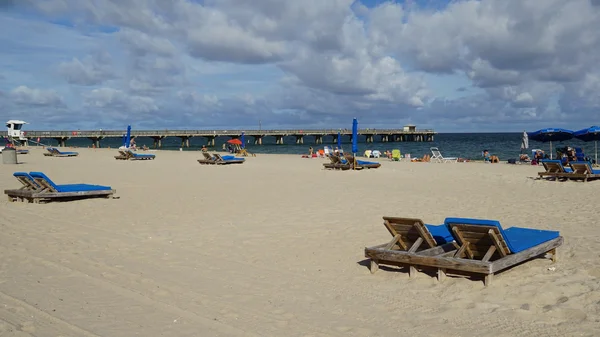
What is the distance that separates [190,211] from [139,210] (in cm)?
100

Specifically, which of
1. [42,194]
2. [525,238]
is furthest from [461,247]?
[42,194]

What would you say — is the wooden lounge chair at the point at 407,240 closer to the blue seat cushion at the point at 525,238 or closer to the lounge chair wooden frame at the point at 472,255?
the lounge chair wooden frame at the point at 472,255

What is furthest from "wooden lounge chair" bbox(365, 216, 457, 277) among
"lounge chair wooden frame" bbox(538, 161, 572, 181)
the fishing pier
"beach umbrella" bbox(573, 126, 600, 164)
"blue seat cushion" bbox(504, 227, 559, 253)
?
the fishing pier

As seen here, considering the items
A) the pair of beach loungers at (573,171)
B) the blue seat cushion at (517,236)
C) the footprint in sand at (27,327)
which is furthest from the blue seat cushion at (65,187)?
the pair of beach loungers at (573,171)

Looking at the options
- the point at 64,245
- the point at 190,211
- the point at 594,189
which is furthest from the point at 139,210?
the point at 594,189

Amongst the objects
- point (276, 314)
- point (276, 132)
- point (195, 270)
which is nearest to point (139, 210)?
point (195, 270)

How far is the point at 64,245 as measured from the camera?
6.94 metres

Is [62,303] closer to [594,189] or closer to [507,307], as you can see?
[507,307]

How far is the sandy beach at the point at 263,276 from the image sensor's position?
418cm

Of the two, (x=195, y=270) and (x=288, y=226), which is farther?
(x=288, y=226)

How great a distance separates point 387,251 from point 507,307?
1.39 metres

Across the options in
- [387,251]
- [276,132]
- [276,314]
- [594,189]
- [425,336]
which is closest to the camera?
[425,336]

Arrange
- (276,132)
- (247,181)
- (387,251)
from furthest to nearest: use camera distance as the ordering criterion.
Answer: (276,132)
(247,181)
(387,251)

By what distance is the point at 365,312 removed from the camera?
179 inches
